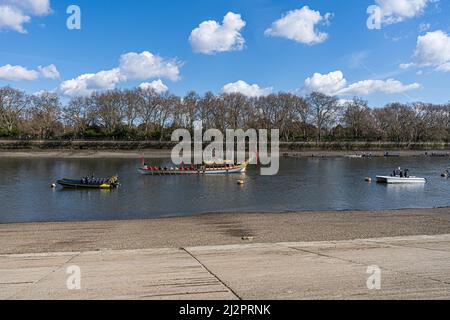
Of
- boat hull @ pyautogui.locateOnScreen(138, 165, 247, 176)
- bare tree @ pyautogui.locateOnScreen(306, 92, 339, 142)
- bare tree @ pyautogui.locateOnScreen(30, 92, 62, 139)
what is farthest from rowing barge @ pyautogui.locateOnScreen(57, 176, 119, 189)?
bare tree @ pyautogui.locateOnScreen(306, 92, 339, 142)

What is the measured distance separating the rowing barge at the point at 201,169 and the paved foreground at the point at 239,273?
2060 inches

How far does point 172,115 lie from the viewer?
142625 mm

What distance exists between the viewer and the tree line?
136m

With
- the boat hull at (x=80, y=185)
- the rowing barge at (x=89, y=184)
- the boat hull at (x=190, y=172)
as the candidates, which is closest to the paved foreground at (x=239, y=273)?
the boat hull at (x=80, y=185)

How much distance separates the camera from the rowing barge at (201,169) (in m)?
66.5

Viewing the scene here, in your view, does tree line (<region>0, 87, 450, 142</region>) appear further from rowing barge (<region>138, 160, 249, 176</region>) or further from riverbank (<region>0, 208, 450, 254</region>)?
riverbank (<region>0, 208, 450, 254</region>)

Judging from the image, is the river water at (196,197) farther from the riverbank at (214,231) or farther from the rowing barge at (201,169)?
the rowing barge at (201,169)

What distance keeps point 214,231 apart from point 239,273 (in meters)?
12.5

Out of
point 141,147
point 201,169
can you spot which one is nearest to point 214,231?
point 201,169

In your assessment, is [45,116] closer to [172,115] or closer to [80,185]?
[172,115]

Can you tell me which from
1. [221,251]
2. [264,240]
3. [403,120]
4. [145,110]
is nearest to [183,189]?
[264,240]

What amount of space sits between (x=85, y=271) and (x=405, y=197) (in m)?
40.5

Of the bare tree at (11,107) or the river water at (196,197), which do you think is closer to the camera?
the river water at (196,197)

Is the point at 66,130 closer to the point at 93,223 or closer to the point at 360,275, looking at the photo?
the point at 93,223
